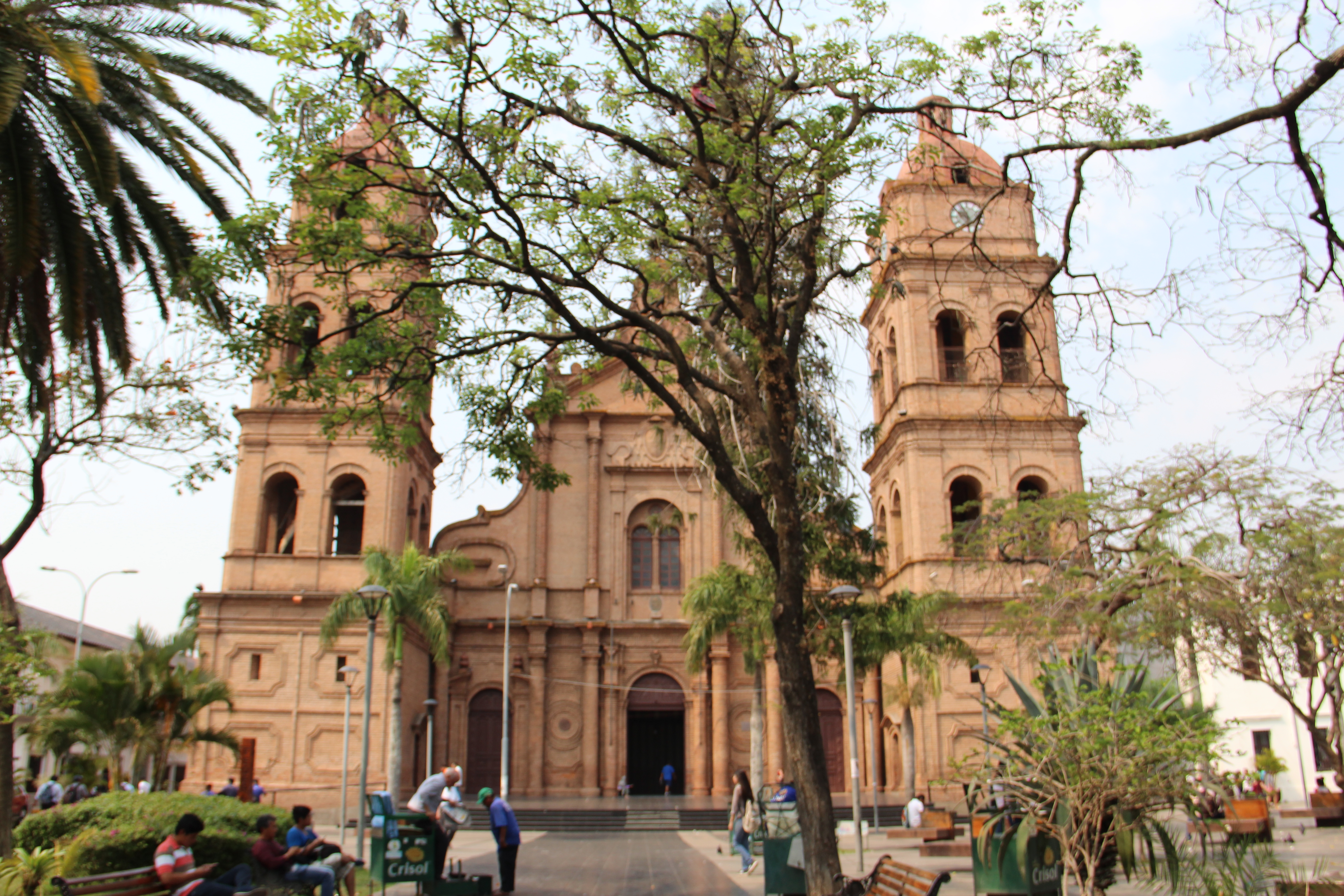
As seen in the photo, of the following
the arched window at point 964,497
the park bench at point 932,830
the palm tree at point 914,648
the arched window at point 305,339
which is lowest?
the park bench at point 932,830

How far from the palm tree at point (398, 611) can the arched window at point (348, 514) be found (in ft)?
9.62

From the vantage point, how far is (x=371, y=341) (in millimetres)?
10086

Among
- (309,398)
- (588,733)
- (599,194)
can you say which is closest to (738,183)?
(599,194)

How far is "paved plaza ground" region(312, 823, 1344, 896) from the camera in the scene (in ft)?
39.7

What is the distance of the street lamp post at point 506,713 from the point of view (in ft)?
87.4

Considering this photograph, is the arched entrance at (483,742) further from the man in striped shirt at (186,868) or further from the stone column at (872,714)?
the man in striped shirt at (186,868)

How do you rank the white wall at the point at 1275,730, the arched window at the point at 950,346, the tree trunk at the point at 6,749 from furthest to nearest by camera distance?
the white wall at the point at 1275,730 → the arched window at the point at 950,346 → the tree trunk at the point at 6,749

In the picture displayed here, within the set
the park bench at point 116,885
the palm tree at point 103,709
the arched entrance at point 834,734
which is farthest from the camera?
the arched entrance at point 834,734

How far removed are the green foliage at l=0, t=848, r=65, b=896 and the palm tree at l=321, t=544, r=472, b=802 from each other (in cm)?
1284

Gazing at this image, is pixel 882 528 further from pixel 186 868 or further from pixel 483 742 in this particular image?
pixel 186 868

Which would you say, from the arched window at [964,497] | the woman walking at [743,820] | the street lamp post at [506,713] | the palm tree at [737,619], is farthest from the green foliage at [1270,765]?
the woman walking at [743,820]

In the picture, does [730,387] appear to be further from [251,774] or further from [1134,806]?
[251,774]

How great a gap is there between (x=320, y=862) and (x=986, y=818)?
20.2 feet

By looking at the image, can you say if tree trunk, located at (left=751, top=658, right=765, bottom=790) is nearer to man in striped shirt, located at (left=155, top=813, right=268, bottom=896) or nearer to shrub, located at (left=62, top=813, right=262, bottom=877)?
shrub, located at (left=62, top=813, right=262, bottom=877)
